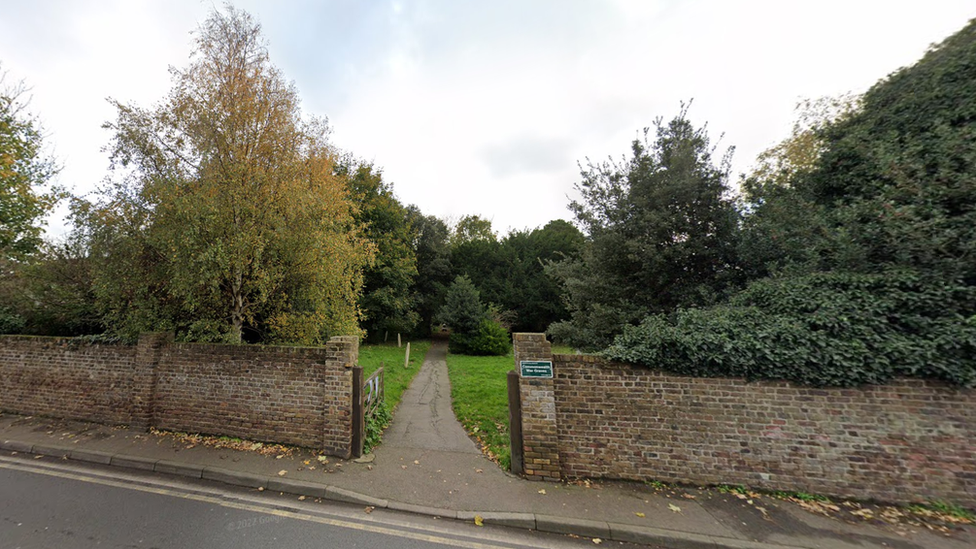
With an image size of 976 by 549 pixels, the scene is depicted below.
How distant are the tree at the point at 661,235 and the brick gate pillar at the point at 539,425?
3368 mm

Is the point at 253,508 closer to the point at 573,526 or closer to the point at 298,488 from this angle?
the point at 298,488

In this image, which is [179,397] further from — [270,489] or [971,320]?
[971,320]

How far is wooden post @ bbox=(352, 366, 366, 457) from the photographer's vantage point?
17.8 feet

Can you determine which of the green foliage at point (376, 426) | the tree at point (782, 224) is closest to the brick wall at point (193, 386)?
the green foliage at point (376, 426)

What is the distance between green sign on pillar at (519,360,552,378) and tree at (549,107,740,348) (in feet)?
10.8

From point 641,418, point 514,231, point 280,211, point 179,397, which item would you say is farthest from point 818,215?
point 514,231

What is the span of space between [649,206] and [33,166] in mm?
20087

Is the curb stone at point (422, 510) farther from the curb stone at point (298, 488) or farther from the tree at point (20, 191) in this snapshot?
the tree at point (20, 191)

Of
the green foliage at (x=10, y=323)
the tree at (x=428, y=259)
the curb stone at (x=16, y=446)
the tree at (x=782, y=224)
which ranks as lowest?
the curb stone at (x=16, y=446)

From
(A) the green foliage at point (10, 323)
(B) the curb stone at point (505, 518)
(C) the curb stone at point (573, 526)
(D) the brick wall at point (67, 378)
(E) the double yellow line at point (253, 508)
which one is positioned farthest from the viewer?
(A) the green foliage at point (10, 323)

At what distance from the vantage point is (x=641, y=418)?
4766 mm

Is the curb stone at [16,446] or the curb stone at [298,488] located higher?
the curb stone at [16,446]

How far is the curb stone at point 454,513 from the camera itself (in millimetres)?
3656

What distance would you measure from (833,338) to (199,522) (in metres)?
8.48
